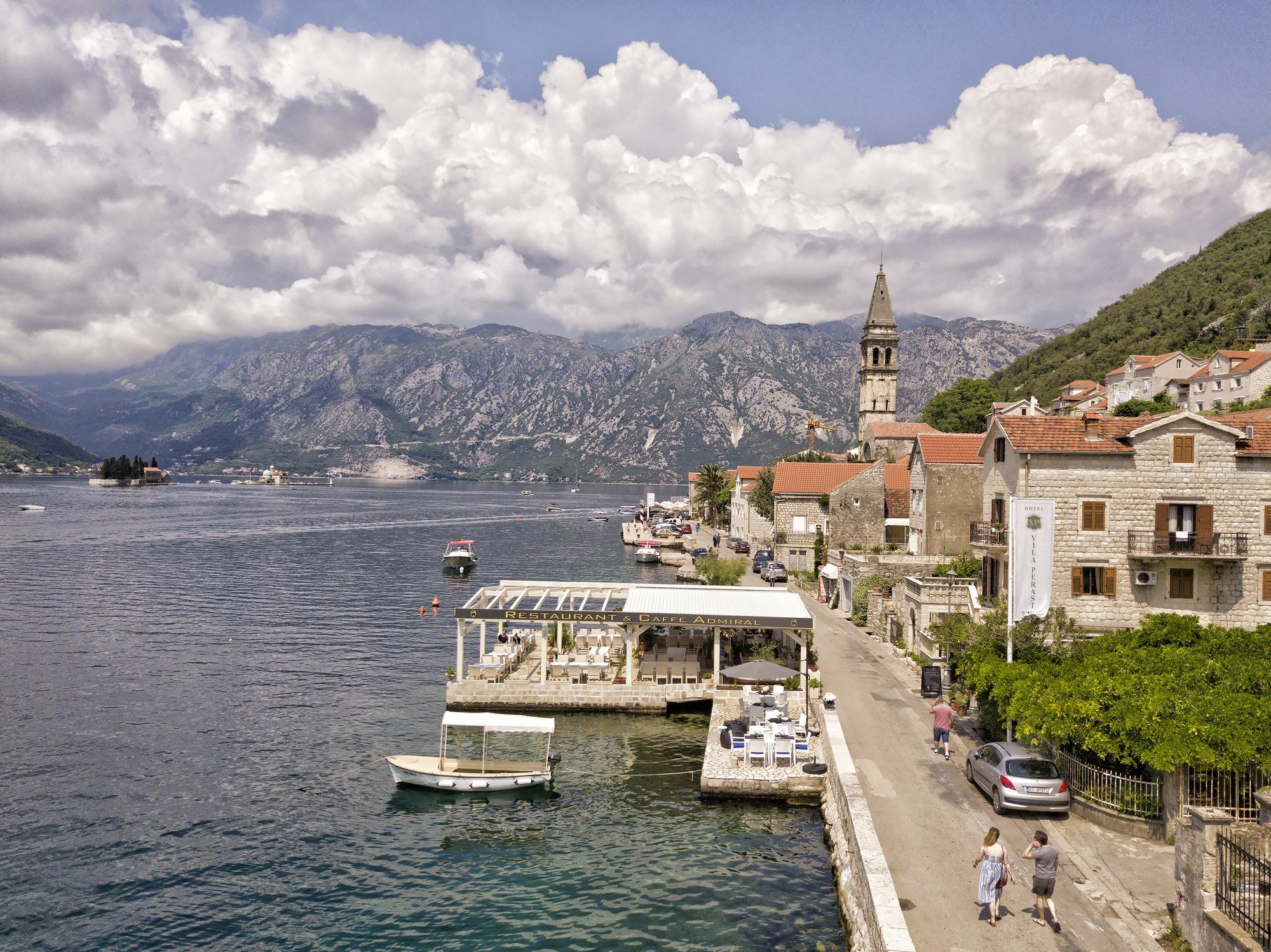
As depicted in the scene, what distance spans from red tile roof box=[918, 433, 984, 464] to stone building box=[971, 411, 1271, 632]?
16.6m

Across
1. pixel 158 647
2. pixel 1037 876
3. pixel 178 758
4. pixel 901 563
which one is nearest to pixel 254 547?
pixel 158 647

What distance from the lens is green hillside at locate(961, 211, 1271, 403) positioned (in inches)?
4313

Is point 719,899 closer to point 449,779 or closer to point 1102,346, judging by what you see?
point 449,779

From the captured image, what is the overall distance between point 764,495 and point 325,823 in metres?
69.5

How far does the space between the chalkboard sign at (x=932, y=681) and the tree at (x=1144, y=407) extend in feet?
188

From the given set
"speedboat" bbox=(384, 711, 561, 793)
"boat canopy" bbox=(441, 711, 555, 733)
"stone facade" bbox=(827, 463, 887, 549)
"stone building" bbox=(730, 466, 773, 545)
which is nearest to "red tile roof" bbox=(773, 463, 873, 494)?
"stone facade" bbox=(827, 463, 887, 549)

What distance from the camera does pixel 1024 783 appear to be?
65.3ft

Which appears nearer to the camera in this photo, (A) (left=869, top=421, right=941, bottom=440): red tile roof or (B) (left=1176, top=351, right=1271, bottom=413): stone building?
(B) (left=1176, top=351, right=1271, bottom=413): stone building

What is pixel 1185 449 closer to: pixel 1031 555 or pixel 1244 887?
pixel 1031 555

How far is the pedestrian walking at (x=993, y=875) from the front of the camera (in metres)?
15.0

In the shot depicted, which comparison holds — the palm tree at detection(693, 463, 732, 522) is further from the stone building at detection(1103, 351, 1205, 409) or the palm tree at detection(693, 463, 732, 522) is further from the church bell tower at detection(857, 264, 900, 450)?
the stone building at detection(1103, 351, 1205, 409)

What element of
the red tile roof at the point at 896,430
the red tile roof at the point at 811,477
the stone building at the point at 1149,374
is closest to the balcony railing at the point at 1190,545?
the red tile roof at the point at 811,477

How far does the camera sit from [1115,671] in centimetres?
2162

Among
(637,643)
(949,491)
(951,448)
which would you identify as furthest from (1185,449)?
(637,643)
